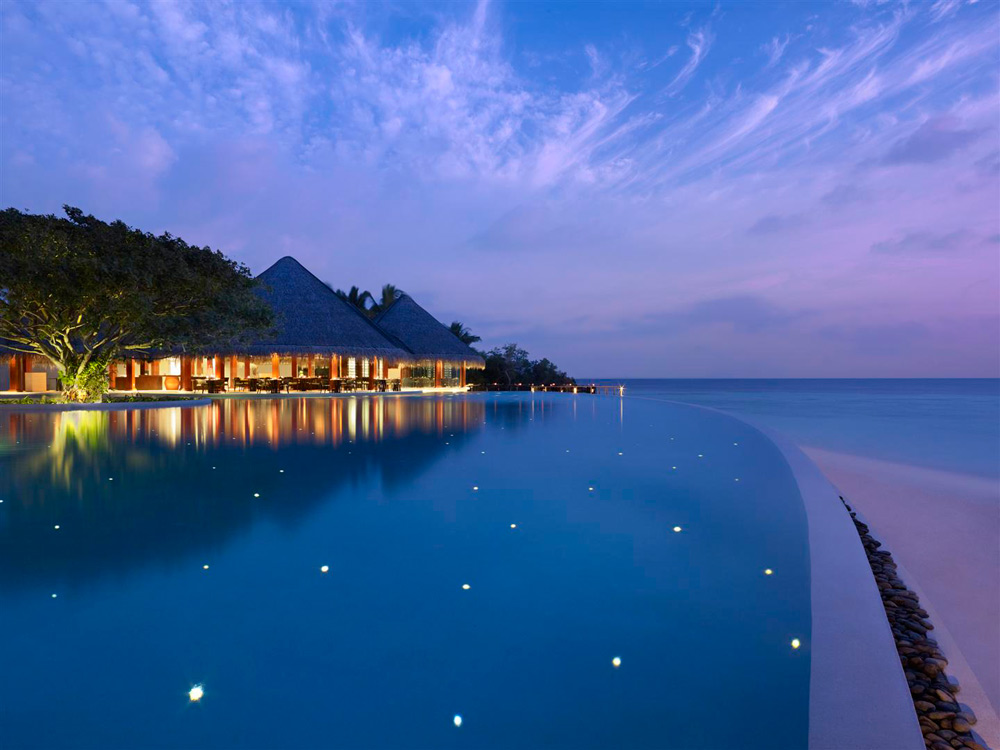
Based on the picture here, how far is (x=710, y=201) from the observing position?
24.2 metres

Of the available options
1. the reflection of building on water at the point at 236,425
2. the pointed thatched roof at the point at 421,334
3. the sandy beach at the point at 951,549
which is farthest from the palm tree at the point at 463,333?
the sandy beach at the point at 951,549

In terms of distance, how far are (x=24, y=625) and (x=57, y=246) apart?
47.8 ft

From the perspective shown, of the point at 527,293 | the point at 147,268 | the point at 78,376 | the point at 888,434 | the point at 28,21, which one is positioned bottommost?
the point at 888,434

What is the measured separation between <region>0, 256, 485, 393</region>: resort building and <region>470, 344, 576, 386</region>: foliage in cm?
470

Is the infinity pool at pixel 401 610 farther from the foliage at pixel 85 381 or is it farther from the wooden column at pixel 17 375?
the wooden column at pixel 17 375

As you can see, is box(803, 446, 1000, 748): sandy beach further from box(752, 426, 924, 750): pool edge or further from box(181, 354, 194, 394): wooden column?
box(181, 354, 194, 394): wooden column

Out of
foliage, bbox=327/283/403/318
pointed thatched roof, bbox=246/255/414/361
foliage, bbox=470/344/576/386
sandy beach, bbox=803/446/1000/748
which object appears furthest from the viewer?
foliage, bbox=327/283/403/318

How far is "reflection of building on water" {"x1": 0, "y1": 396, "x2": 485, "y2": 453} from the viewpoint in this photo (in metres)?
8.44

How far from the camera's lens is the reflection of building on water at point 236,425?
27.7ft

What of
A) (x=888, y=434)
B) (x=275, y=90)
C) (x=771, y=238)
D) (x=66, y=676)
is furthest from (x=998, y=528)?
(x=275, y=90)

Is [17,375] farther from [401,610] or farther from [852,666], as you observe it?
[852,666]

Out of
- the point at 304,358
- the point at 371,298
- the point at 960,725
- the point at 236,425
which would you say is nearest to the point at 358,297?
the point at 371,298

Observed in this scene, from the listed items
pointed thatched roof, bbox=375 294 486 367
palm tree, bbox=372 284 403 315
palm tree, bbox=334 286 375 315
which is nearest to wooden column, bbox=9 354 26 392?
pointed thatched roof, bbox=375 294 486 367

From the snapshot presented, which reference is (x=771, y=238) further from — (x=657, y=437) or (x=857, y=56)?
(x=657, y=437)
